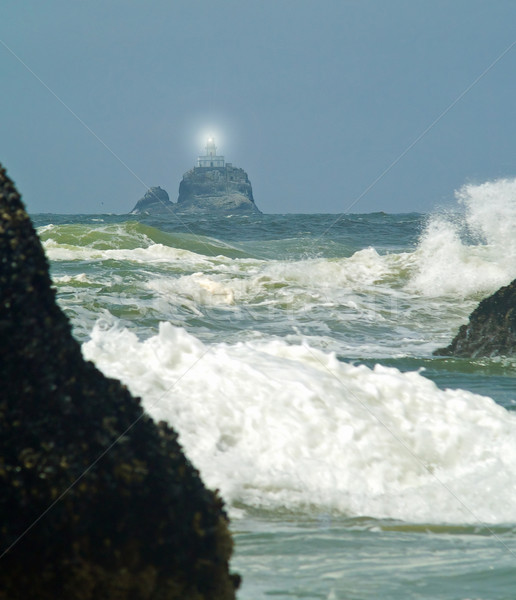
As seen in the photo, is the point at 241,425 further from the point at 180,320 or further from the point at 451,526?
the point at 180,320

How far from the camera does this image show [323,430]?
14.3ft

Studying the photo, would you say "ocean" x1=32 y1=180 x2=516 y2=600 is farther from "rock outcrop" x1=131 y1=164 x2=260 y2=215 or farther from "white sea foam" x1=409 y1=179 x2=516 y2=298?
"rock outcrop" x1=131 y1=164 x2=260 y2=215

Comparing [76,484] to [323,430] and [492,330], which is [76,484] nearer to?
[323,430]

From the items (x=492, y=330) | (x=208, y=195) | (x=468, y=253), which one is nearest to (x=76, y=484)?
(x=492, y=330)

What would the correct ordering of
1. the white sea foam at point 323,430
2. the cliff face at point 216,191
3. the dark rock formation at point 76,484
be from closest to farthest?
the dark rock formation at point 76,484 → the white sea foam at point 323,430 → the cliff face at point 216,191

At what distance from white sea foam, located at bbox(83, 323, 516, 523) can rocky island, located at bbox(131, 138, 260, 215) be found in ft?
Answer: 323

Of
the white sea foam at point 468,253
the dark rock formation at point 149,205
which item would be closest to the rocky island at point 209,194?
the dark rock formation at point 149,205

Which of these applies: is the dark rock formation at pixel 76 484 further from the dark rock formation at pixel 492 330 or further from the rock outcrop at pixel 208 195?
the rock outcrop at pixel 208 195

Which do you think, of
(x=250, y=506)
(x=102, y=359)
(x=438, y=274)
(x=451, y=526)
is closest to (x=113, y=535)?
(x=250, y=506)

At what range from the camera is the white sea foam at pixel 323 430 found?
12.5 feet

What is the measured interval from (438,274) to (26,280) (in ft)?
51.0

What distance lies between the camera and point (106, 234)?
2520 centimetres

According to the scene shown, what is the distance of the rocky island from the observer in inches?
4144

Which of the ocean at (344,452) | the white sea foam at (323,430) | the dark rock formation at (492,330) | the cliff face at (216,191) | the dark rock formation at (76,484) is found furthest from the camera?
the cliff face at (216,191)
